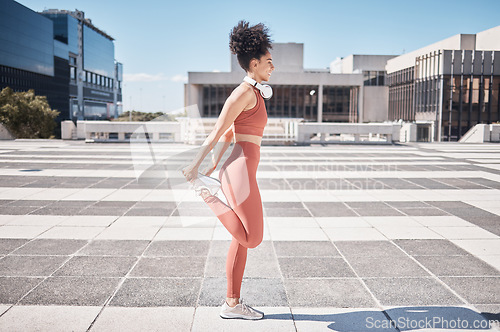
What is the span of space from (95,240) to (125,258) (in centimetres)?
86

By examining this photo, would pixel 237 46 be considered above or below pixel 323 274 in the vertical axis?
above

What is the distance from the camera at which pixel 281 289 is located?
3908 millimetres

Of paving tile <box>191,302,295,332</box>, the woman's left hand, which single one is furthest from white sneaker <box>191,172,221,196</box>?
paving tile <box>191,302,295,332</box>

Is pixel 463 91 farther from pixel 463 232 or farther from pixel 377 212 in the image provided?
pixel 463 232

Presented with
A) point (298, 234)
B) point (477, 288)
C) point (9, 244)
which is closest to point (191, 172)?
point (477, 288)

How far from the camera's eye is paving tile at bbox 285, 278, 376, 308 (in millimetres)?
→ 3621

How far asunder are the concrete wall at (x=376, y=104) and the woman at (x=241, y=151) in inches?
3242

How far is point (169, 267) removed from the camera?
4.45m

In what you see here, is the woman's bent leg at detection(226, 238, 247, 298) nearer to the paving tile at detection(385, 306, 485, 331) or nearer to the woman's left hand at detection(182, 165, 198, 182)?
the woman's left hand at detection(182, 165, 198, 182)

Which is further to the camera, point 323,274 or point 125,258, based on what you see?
point 125,258

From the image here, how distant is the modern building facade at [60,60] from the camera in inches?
3570

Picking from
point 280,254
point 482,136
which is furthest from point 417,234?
point 482,136

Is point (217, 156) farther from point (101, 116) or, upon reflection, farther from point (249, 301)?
point (101, 116)

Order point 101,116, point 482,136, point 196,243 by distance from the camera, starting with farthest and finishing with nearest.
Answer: point 101,116 < point 482,136 < point 196,243
